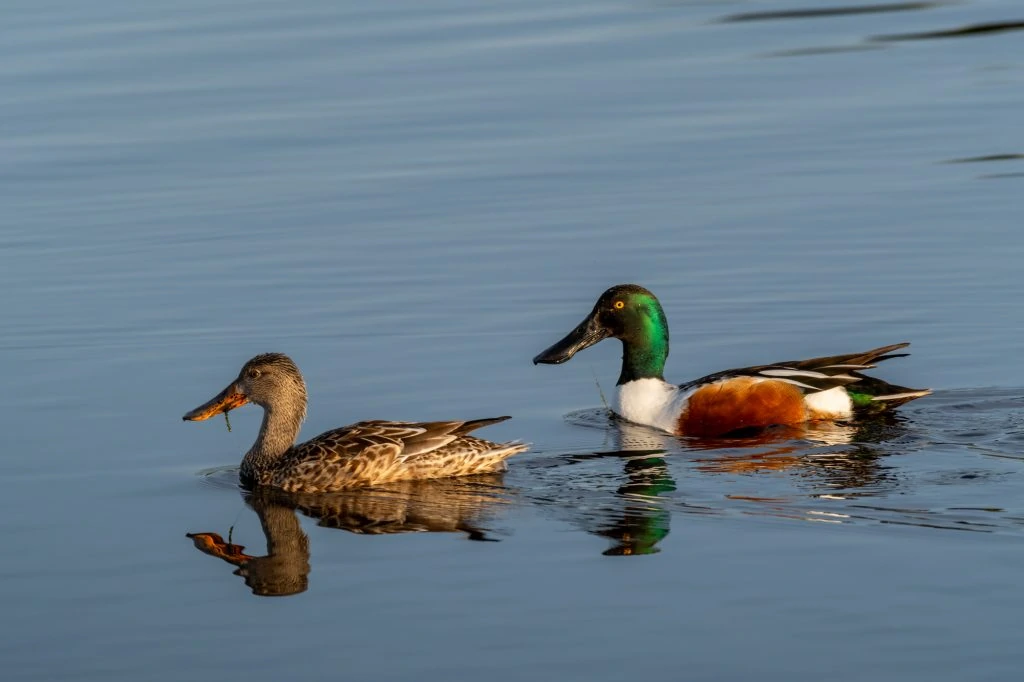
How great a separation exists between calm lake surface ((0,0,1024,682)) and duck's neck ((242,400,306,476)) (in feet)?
1.27

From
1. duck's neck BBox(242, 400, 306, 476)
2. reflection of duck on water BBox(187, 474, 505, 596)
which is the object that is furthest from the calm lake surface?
duck's neck BBox(242, 400, 306, 476)

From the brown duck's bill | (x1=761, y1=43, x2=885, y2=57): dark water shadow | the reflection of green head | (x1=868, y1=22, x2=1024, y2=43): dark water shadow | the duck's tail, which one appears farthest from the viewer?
(x1=868, y1=22, x2=1024, y2=43): dark water shadow

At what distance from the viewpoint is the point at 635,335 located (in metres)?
12.8

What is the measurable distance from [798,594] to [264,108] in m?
14.0

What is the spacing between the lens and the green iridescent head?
12.8 meters

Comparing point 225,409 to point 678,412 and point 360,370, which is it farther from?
point 678,412

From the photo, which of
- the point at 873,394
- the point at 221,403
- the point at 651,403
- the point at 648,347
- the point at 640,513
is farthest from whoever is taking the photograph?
the point at 648,347

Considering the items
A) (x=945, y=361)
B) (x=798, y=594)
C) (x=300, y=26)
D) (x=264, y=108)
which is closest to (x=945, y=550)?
(x=798, y=594)

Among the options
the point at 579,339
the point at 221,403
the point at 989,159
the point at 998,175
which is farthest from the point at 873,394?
the point at 989,159

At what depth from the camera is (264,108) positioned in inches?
821

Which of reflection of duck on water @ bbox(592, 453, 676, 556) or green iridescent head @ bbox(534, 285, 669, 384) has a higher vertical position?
green iridescent head @ bbox(534, 285, 669, 384)

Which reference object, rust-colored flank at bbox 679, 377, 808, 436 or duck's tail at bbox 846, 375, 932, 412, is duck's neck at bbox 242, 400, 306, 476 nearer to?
rust-colored flank at bbox 679, 377, 808, 436

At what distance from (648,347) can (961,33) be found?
12.7 meters

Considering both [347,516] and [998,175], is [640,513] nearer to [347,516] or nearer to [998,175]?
[347,516]
